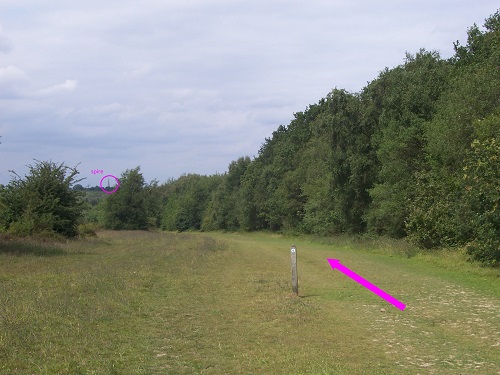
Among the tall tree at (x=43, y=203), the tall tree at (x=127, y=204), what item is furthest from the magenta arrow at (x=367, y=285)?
the tall tree at (x=127, y=204)

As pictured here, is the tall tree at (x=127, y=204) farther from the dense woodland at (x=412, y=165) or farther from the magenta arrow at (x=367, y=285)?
the magenta arrow at (x=367, y=285)

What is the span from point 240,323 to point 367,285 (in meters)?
6.44

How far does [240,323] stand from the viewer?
32.8 feet

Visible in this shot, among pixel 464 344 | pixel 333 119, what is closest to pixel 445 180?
pixel 333 119

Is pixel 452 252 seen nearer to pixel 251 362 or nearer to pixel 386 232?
pixel 386 232

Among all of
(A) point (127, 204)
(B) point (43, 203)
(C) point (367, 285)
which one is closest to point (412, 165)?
(C) point (367, 285)

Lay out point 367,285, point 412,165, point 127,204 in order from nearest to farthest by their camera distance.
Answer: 1. point 367,285
2. point 412,165
3. point 127,204

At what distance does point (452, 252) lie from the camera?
22.8m

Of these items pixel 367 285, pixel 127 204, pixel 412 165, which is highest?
pixel 412 165

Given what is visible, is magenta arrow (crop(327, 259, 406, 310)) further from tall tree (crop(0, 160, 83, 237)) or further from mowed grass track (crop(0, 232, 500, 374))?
tall tree (crop(0, 160, 83, 237))

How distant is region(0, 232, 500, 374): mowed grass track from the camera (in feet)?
23.0

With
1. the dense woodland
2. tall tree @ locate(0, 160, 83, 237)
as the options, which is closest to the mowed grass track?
the dense woodland

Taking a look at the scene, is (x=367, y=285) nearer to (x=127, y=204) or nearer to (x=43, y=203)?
(x=43, y=203)

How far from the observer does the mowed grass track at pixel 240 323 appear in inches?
276
